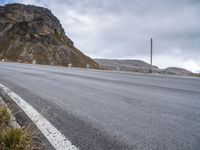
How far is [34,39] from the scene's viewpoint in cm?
9175

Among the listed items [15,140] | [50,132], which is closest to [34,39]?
[50,132]

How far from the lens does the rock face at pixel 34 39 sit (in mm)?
85181

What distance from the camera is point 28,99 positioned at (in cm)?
686

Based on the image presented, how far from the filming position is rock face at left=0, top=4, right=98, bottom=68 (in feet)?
279

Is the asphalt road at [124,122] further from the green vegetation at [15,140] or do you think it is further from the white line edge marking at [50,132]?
the green vegetation at [15,140]

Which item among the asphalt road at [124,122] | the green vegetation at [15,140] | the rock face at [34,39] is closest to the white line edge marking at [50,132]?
the asphalt road at [124,122]

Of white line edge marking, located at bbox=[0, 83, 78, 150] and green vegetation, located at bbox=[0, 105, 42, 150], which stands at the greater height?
green vegetation, located at bbox=[0, 105, 42, 150]

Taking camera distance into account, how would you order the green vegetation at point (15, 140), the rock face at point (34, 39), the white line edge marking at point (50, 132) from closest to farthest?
the green vegetation at point (15, 140) < the white line edge marking at point (50, 132) < the rock face at point (34, 39)

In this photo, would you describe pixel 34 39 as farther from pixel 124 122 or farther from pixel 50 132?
pixel 50 132

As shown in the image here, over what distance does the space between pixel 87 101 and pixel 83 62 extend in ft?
271

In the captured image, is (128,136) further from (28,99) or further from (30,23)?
(30,23)

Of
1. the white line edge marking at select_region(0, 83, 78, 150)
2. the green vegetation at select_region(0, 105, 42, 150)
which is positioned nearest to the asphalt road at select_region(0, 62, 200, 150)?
the white line edge marking at select_region(0, 83, 78, 150)

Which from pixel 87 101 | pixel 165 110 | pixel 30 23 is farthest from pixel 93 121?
pixel 30 23

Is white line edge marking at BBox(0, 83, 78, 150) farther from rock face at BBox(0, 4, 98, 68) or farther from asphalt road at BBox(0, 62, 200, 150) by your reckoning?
rock face at BBox(0, 4, 98, 68)
